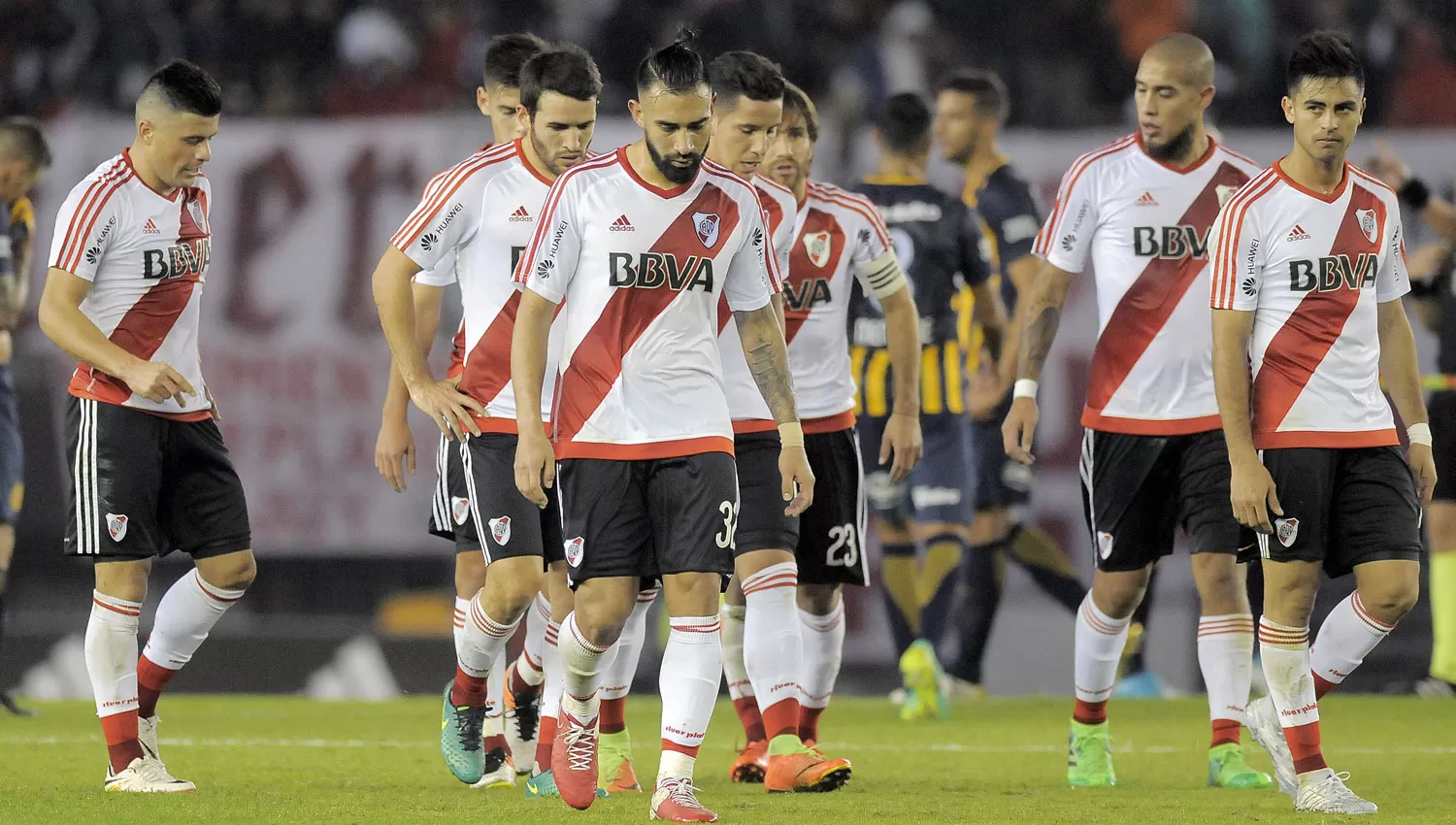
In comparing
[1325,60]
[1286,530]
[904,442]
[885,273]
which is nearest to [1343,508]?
[1286,530]

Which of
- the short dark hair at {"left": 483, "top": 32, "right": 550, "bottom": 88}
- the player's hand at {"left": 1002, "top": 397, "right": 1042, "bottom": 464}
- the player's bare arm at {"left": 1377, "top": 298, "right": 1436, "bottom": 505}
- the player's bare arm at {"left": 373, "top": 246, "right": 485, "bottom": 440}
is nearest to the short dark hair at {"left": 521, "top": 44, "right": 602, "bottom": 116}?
the short dark hair at {"left": 483, "top": 32, "right": 550, "bottom": 88}

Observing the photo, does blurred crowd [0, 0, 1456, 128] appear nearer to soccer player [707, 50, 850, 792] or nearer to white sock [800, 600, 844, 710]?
white sock [800, 600, 844, 710]

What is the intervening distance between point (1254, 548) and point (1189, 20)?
11.4 meters

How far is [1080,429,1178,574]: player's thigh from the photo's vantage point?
23.3ft

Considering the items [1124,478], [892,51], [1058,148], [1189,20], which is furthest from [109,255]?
[1189,20]

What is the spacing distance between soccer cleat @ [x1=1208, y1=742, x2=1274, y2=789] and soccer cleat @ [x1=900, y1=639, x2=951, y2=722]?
2864 mm

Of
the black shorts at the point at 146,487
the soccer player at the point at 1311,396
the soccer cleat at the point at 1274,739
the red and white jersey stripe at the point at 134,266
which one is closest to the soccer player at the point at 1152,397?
the soccer cleat at the point at 1274,739

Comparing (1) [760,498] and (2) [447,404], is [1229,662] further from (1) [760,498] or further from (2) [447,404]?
(2) [447,404]

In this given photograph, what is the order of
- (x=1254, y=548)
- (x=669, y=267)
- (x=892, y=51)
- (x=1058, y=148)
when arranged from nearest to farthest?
(x=669, y=267), (x=1254, y=548), (x=1058, y=148), (x=892, y=51)

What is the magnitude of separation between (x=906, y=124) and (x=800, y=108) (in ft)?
7.43

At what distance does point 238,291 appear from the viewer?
521 inches

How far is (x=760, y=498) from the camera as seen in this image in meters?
7.14

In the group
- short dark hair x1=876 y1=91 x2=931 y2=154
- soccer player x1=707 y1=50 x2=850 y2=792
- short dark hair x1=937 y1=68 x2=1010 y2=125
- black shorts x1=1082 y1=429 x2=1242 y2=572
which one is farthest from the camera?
short dark hair x1=937 y1=68 x2=1010 y2=125

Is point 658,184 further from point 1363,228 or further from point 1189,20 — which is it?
point 1189,20
